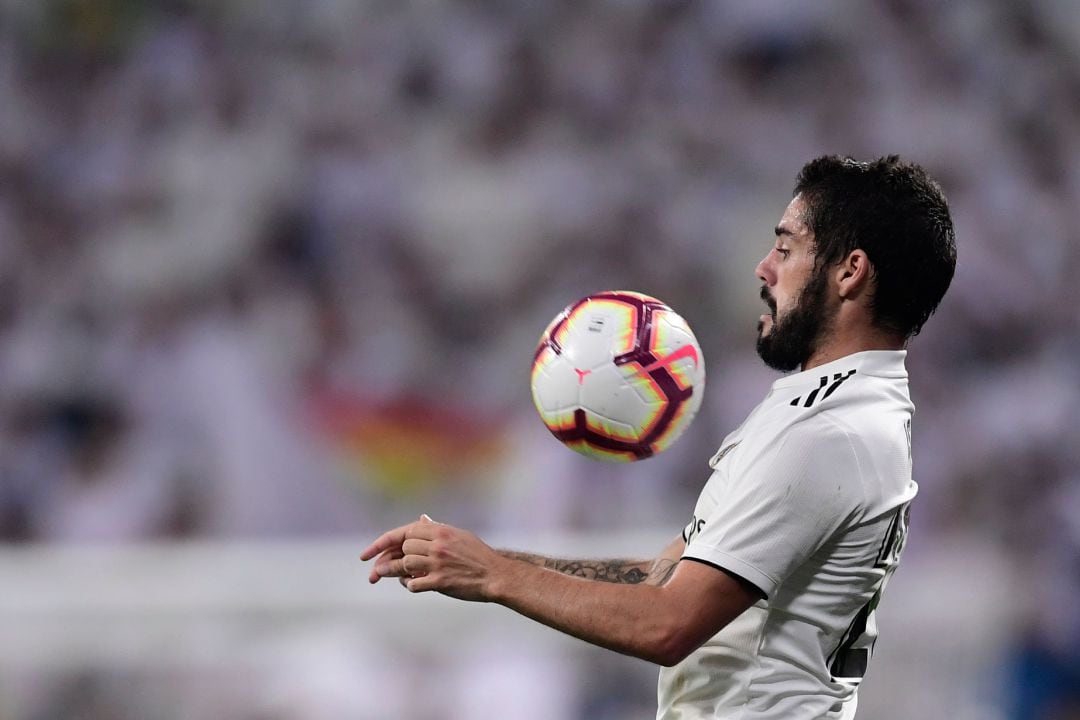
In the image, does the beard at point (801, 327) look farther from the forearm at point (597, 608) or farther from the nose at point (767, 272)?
the forearm at point (597, 608)

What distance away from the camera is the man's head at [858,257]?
2.24 meters

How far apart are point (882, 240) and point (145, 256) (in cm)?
418

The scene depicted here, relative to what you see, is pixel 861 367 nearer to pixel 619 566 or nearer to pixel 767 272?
pixel 767 272

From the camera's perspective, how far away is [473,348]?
5.58 m

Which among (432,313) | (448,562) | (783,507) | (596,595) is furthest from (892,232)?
(432,313)

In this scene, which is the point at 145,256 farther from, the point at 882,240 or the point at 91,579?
the point at 882,240

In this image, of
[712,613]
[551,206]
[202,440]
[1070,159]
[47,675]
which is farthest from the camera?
[1070,159]

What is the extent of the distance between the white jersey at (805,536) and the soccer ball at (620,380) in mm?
311

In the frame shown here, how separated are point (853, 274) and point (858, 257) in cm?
3

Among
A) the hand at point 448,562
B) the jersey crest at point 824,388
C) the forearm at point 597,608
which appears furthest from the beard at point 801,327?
the hand at point 448,562

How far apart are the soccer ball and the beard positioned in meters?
0.27

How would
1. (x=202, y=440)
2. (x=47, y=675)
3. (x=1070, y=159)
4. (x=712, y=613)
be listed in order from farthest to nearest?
(x=1070, y=159) < (x=202, y=440) < (x=47, y=675) < (x=712, y=613)

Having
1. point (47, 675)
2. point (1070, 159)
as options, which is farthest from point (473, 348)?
point (1070, 159)

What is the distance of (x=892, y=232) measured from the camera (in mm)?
2232
